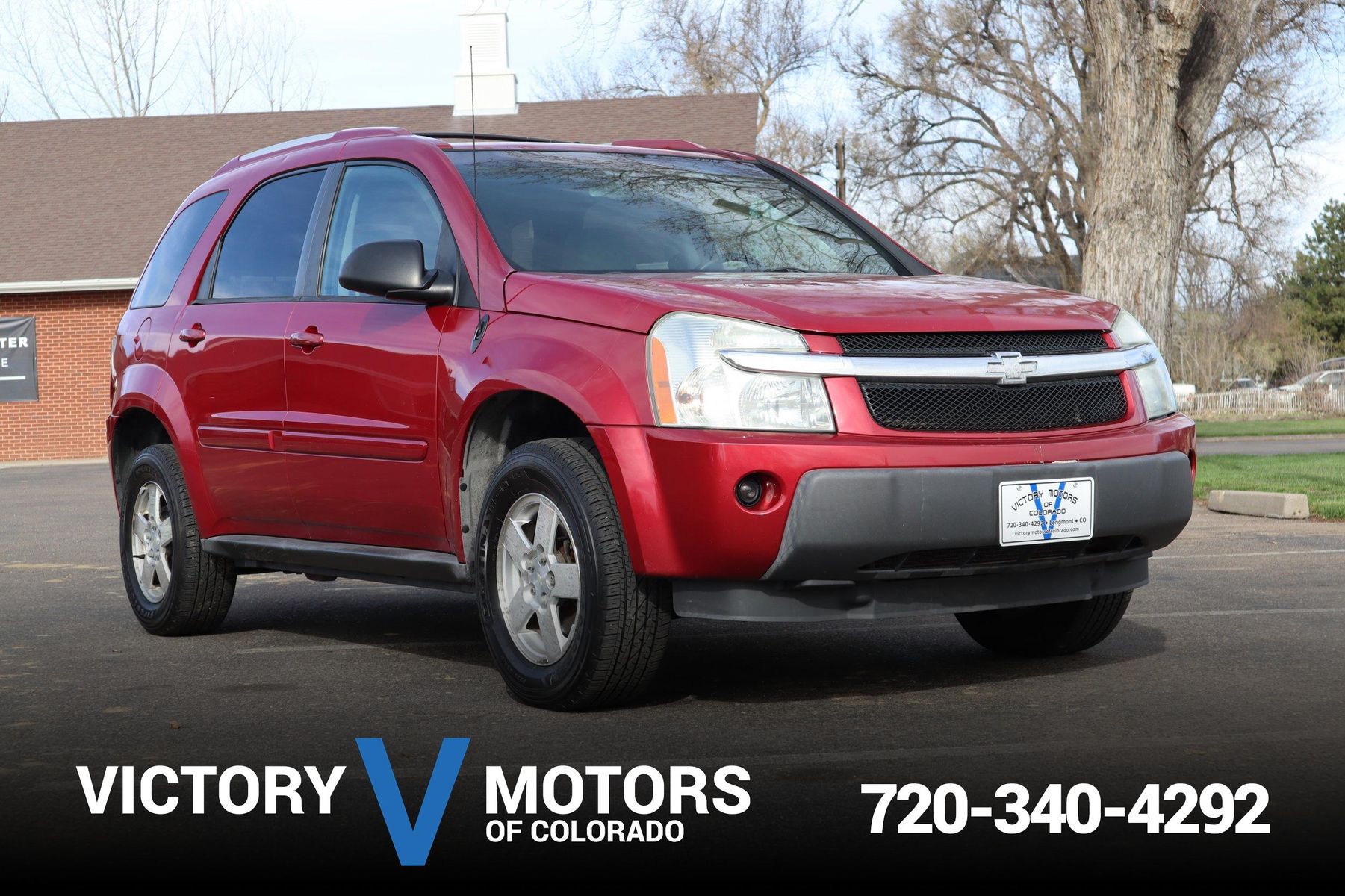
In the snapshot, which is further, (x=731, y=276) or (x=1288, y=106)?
(x=1288, y=106)

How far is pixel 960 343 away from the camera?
16.5ft

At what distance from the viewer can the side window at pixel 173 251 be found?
296 inches

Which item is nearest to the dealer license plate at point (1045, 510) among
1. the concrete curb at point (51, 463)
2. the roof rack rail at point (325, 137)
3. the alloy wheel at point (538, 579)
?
the alloy wheel at point (538, 579)

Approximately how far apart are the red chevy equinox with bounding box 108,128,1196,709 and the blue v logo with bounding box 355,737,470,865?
0.58 m

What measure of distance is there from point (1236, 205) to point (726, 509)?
42.6m

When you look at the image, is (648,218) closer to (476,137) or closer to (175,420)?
(476,137)

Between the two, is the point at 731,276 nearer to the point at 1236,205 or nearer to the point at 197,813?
the point at 197,813

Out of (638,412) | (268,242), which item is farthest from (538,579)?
(268,242)

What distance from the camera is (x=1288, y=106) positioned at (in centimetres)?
3506

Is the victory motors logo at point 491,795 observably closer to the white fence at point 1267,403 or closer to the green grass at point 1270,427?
the green grass at point 1270,427

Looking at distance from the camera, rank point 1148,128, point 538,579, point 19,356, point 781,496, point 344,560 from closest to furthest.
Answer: point 781,496 < point 538,579 < point 344,560 < point 1148,128 < point 19,356

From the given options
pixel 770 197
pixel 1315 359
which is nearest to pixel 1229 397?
pixel 1315 359

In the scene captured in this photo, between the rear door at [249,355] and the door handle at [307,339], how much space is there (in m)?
0.09

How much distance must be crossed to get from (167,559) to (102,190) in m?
26.7
